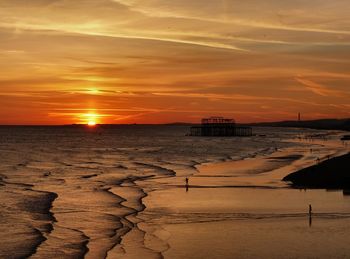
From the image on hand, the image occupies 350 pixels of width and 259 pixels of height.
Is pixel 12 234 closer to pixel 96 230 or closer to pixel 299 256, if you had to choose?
pixel 96 230

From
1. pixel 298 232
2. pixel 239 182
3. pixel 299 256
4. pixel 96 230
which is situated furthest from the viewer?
pixel 239 182

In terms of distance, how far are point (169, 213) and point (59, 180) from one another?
946 inches

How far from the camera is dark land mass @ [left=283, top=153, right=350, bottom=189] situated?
45.2m

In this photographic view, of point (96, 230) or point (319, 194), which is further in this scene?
point (319, 194)

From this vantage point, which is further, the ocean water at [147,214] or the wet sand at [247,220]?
the ocean water at [147,214]

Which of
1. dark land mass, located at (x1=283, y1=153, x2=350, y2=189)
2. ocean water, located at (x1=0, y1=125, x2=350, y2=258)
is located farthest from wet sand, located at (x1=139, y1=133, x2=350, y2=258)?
dark land mass, located at (x1=283, y1=153, x2=350, y2=189)

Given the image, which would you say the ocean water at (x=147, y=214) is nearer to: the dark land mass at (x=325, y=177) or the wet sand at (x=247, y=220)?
the wet sand at (x=247, y=220)

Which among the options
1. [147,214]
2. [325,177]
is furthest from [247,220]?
[325,177]

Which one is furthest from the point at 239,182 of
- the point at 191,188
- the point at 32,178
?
the point at 32,178

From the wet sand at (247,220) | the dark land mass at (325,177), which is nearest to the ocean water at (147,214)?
the wet sand at (247,220)

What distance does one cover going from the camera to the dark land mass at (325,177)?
45219mm

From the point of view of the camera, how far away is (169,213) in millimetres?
34000

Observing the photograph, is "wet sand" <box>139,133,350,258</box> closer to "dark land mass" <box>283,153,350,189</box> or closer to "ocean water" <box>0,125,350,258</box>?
"ocean water" <box>0,125,350,258</box>

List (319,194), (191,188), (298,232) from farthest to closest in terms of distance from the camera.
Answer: (191,188), (319,194), (298,232)
